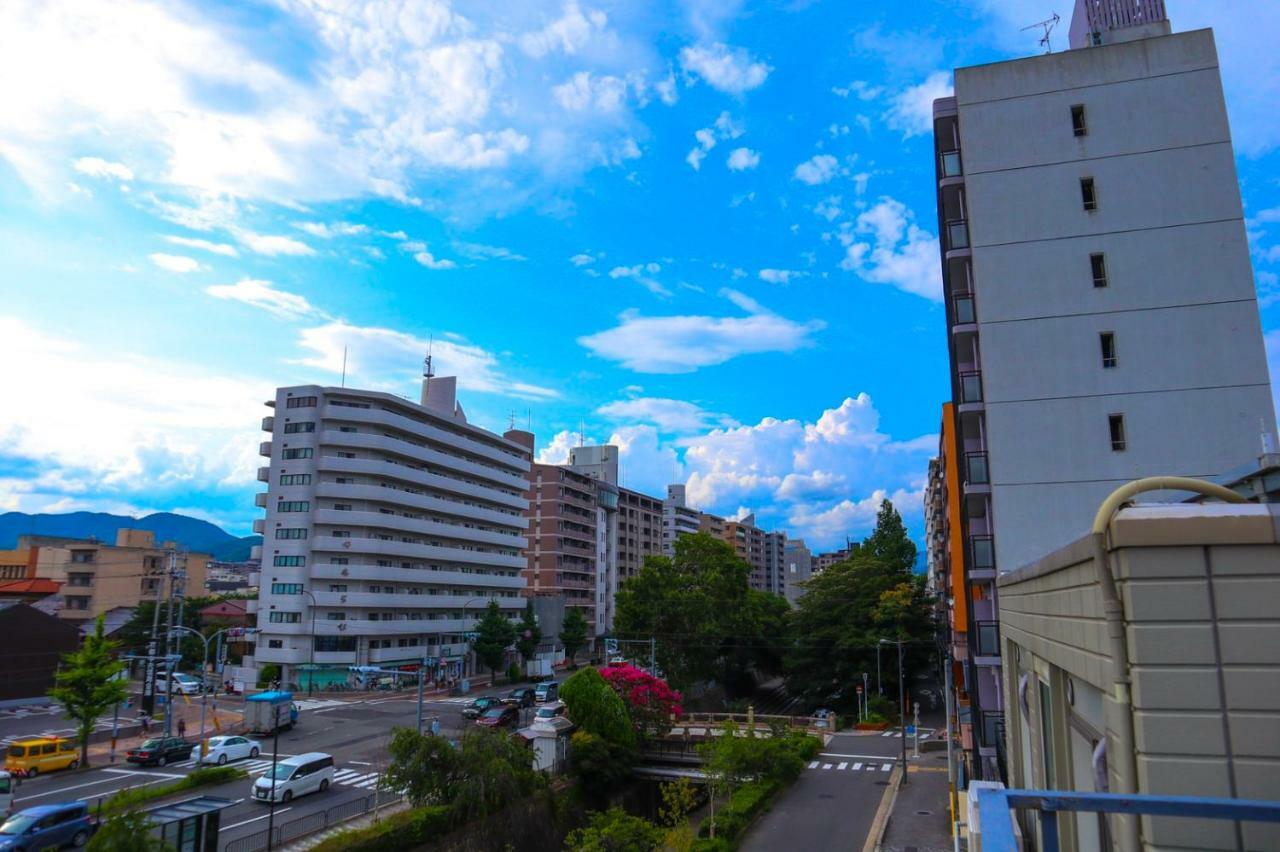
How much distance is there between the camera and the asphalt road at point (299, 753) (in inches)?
1096

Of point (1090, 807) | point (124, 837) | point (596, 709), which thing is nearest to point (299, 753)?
point (596, 709)

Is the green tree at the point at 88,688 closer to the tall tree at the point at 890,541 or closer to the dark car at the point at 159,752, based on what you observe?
the dark car at the point at 159,752

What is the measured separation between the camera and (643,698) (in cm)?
4128

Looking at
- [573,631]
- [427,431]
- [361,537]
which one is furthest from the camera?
[573,631]

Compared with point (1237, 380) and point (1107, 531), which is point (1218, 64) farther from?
point (1107, 531)

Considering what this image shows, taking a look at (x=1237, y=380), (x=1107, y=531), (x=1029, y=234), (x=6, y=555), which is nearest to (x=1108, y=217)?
(x=1029, y=234)

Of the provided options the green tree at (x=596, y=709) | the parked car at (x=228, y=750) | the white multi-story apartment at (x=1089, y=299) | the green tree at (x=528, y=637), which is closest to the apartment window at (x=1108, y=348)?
the white multi-story apartment at (x=1089, y=299)

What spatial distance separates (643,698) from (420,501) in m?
35.6

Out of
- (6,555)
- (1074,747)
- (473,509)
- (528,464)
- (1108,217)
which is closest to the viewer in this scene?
(1074,747)

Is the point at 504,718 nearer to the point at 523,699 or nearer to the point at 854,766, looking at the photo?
the point at 523,699

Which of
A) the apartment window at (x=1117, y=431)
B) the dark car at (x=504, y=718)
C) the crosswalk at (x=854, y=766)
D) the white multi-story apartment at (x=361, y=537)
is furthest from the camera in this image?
the white multi-story apartment at (x=361, y=537)

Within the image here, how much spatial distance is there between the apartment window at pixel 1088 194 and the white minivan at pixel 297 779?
110 ft

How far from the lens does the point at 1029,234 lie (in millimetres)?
26828

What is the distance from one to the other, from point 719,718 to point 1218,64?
4142 cm
